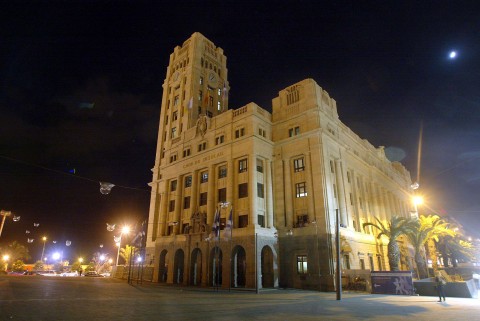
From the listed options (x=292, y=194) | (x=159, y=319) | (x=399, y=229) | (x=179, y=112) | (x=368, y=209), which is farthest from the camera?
(x=179, y=112)

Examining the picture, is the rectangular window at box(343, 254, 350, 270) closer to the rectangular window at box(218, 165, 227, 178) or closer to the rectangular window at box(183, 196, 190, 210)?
the rectangular window at box(218, 165, 227, 178)

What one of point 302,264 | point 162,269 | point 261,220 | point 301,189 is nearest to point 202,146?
point 261,220

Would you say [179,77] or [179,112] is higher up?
[179,77]

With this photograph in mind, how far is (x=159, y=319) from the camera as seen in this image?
12.4 m

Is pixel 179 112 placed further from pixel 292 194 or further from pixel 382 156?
pixel 382 156

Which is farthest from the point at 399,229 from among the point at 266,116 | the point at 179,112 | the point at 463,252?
the point at 179,112

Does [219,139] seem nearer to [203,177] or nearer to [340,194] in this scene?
[203,177]

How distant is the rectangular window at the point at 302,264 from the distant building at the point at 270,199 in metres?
0.12

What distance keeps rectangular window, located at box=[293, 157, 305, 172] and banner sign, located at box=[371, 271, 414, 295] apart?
1611cm

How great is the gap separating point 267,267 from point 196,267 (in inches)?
421

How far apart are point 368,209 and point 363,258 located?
11935 mm

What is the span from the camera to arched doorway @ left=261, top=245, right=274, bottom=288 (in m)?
36.7

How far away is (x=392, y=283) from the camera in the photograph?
28281 mm

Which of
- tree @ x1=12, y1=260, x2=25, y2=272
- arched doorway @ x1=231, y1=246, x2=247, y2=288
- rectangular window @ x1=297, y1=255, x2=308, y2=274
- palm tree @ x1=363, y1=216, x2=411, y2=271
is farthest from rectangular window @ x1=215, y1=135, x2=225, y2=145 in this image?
tree @ x1=12, y1=260, x2=25, y2=272
